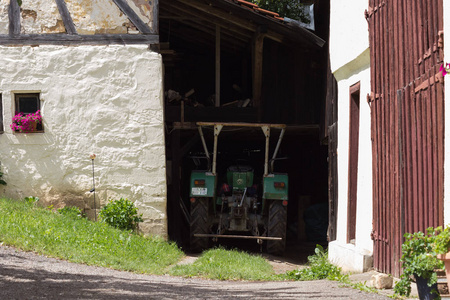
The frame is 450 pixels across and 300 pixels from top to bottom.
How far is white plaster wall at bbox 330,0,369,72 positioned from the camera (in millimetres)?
9191

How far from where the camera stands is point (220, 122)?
1356 cm

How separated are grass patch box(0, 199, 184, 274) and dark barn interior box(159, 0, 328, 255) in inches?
98.7

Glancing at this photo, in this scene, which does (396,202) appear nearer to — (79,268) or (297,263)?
(79,268)

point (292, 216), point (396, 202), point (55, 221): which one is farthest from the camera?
point (292, 216)

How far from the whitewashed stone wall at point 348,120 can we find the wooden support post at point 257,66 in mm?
2013

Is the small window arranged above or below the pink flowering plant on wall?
above

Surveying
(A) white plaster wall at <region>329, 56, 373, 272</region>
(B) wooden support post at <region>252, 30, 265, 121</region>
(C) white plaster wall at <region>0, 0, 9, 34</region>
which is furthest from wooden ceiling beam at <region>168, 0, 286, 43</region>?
(C) white plaster wall at <region>0, 0, 9, 34</region>

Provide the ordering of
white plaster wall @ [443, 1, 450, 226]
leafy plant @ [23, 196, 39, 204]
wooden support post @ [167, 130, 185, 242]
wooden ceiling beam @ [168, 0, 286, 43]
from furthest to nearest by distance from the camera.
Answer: wooden support post @ [167, 130, 185, 242] < wooden ceiling beam @ [168, 0, 286, 43] < leafy plant @ [23, 196, 39, 204] < white plaster wall @ [443, 1, 450, 226]

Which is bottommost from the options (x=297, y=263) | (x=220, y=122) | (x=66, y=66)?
(x=297, y=263)

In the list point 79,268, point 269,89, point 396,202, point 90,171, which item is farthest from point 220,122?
point 396,202

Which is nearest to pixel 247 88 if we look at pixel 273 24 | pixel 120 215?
pixel 273 24

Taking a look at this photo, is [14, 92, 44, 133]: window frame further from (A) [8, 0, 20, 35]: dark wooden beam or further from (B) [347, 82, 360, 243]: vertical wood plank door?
(B) [347, 82, 360, 243]: vertical wood plank door

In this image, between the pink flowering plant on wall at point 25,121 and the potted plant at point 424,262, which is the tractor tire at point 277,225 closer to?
the pink flowering plant on wall at point 25,121

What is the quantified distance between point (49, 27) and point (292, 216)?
25.2 feet
